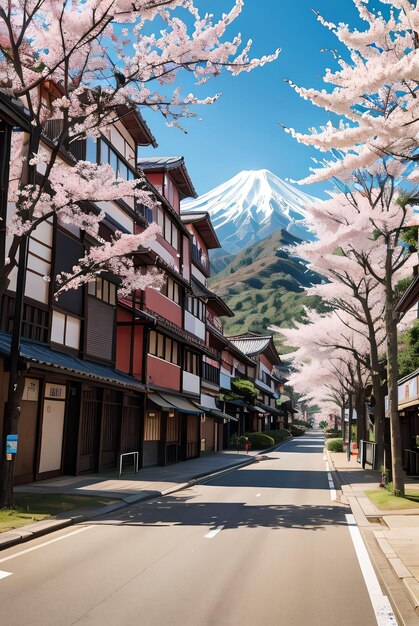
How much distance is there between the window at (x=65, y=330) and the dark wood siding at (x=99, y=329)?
2.17ft

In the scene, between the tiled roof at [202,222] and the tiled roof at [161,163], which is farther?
the tiled roof at [202,222]

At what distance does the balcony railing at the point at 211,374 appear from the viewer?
44.3 metres

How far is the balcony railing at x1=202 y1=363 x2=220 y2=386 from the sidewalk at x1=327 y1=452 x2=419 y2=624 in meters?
23.8

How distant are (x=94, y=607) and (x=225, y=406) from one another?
47386 millimetres

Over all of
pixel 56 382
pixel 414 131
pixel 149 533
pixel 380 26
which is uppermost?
pixel 380 26

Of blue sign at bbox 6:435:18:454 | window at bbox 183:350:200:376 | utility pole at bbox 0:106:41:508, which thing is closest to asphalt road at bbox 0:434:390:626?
utility pole at bbox 0:106:41:508

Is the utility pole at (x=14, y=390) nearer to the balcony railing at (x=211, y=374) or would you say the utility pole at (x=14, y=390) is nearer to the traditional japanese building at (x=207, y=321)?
the traditional japanese building at (x=207, y=321)

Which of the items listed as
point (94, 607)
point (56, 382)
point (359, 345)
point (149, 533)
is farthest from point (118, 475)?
point (359, 345)

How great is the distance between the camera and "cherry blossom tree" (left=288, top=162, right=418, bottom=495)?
17.0 meters

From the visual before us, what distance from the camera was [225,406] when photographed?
2099 inches

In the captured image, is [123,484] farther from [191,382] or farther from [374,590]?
[191,382]

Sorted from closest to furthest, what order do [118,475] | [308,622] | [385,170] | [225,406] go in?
[308,622] < [385,170] < [118,475] < [225,406]

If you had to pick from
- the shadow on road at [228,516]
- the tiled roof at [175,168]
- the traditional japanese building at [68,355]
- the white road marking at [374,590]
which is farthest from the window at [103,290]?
the white road marking at [374,590]

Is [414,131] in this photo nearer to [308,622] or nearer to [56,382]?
[308,622]
